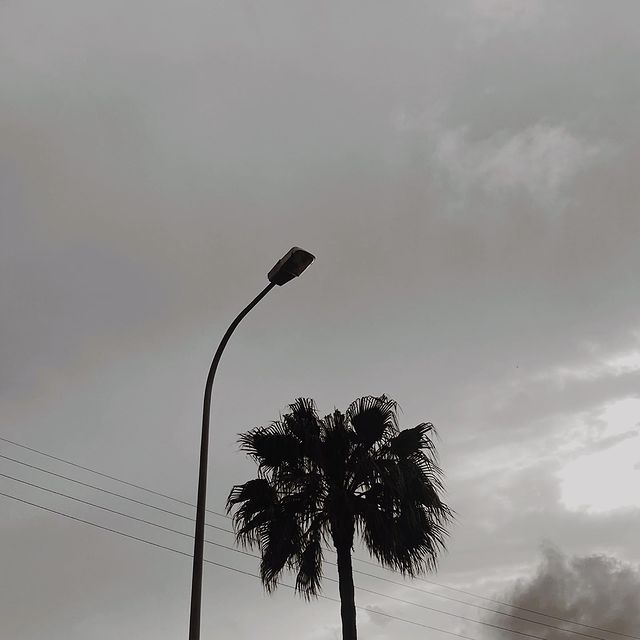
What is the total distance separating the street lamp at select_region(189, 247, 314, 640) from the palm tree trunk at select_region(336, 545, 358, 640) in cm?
883

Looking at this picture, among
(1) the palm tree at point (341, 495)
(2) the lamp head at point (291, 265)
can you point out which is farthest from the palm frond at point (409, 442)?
(2) the lamp head at point (291, 265)

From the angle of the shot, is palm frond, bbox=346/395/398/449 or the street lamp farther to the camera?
palm frond, bbox=346/395/398/449

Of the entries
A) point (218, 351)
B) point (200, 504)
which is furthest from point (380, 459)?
point (200, 504)

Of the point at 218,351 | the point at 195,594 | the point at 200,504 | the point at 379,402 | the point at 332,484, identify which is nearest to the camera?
the point at 195,594

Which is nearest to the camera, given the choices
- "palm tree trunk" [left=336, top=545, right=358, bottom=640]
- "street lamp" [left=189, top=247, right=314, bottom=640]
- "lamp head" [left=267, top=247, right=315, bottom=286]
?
"street lamp" [left=189, top=247, right=314, bottom=640]

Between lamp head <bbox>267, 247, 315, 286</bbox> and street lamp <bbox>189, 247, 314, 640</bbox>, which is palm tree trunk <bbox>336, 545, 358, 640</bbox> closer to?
street lamp <bbox>189, 247, 314, 640</bbox>

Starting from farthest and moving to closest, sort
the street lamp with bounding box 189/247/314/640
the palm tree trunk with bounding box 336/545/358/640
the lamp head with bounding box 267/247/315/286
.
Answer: the palm tree trunk with bounding box 336/545/358/640, the lamp head with bounding box 267/247/315/286, the street lamp with bounding box 189/247/314/640

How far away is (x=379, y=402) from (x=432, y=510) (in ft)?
11.6

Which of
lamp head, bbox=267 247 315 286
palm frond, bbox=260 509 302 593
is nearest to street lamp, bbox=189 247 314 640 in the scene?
lamp head, bbox=267 247 315 286

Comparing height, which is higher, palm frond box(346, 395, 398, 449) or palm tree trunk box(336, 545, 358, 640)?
palm frond box(346, 395, 398, 449)

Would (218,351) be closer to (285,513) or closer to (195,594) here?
(195,594)

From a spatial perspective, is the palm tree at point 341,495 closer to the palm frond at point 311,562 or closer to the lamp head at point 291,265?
the palm frond at point 311,562

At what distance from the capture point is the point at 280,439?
2172 centimetres

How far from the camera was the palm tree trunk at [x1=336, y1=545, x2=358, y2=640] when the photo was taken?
1883 centimetres
